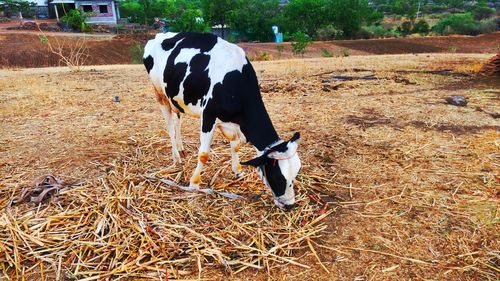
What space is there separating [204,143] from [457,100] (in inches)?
258

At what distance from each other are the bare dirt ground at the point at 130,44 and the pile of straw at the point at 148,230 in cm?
2358

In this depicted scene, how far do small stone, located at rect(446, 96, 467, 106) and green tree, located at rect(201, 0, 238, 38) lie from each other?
46.4 meters

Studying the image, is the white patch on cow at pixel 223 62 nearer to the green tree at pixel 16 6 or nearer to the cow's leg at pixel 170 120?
the cow's leg at pixel 170 120

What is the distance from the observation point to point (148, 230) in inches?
155

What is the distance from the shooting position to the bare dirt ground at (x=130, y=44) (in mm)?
28797

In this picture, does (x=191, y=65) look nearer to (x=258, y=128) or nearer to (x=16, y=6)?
(x=258, y=128)

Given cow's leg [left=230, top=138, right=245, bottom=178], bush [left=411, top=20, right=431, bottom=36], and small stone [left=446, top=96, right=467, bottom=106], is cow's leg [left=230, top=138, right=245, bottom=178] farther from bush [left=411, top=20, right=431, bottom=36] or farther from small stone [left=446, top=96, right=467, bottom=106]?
bush [left=411, top=20, right=431, bottom=36]

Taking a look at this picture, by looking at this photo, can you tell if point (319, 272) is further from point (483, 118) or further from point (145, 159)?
point (483, 118)

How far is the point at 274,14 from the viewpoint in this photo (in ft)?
185

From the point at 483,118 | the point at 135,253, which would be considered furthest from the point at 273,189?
the point at 483,118

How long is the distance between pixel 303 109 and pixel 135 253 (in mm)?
5514

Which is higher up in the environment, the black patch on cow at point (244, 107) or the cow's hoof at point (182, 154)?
the black patch on cow at point (244, 107)

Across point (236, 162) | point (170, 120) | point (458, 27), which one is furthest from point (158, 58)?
point (458, 27)

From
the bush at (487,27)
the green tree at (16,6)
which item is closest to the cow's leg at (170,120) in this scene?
the bush at (487,27)
